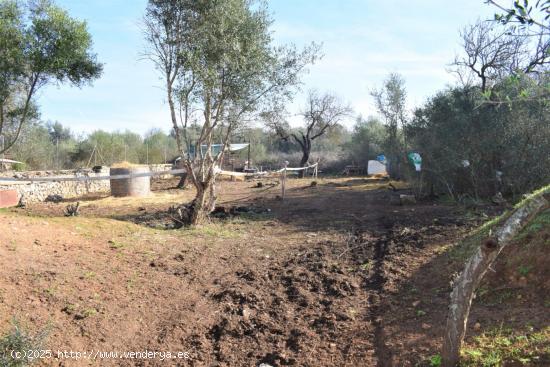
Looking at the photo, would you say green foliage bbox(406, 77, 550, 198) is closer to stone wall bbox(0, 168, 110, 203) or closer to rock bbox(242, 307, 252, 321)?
rock bbox(242, 307, 252, 321)

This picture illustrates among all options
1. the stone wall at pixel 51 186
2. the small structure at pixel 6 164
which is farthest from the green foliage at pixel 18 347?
the small structure at pixel 6 164

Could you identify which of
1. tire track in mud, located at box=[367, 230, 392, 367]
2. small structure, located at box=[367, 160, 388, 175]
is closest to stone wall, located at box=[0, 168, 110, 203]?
tire track in mud, located at box=[367, 230, 392, 367]

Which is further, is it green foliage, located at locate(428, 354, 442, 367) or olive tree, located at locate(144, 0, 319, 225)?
olive tree, located at locate(144, 0, 319, 225)

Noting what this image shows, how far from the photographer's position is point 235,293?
5.23 meters

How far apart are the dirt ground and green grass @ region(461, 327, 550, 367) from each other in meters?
0.28

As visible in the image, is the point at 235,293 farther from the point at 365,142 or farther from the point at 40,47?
the point at 365,142

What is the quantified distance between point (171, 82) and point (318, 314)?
6.35 m

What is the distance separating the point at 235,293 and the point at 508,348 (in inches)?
114

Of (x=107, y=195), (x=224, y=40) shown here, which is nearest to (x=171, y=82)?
(x=224, y=40)

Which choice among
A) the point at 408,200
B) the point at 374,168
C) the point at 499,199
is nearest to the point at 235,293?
the point at 499,199

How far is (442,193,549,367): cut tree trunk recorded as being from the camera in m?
2.87

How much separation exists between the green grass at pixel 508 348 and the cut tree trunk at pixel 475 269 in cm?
19

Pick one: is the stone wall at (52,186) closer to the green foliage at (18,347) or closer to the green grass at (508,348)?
the green foliage at (18,347)

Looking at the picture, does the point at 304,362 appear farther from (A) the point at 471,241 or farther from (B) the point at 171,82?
(B) the point at 171,82
